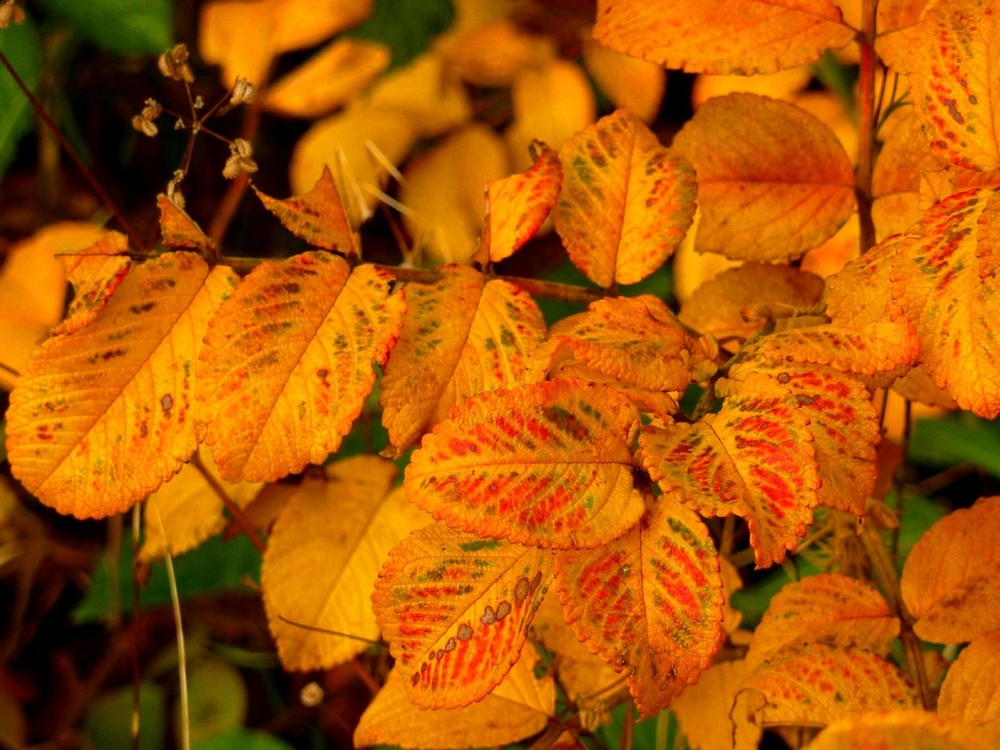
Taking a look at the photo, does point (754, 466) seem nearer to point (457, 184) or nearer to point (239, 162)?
point (239, 162)

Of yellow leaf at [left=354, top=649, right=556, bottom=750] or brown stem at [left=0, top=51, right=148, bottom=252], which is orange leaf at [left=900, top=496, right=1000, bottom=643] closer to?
yellow leaf at [left=354, top=649, right=556, bottom=750]

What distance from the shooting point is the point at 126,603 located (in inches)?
39.1

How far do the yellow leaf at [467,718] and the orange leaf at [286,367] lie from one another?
0.61ft

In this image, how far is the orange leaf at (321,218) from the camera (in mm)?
486

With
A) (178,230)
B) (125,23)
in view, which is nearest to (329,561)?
(178,230)

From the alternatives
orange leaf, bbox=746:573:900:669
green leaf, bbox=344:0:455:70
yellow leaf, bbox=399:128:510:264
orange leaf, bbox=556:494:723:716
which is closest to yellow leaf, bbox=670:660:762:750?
orange leaf, bbox=746:573:900:669

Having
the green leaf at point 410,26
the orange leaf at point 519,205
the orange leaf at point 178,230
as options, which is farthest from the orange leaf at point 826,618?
the green leaf at point 410,26

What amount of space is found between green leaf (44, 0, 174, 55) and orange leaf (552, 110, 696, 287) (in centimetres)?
69

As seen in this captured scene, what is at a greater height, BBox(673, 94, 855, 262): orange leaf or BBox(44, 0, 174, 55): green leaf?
BBox(44, 0, 174, 55): green leaf

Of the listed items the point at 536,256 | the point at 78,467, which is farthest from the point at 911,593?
the point at 536,256

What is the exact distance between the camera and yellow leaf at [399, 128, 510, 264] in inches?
40.1

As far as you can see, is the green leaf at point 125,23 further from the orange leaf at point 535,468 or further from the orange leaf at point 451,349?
the orange leaf at point 535,468

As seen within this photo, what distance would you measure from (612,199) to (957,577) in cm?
28

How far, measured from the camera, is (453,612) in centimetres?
43
